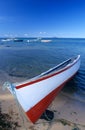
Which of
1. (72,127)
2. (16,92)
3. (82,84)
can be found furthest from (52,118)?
(82,84)

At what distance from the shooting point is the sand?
5855 mm

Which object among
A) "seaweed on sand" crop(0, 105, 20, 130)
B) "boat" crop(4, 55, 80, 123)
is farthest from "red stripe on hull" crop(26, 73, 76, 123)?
"seaweed on sand" crop(0, 105, 20, 130)

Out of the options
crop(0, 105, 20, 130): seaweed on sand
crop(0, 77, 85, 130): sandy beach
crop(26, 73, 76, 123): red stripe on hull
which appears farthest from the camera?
crop(26, 73, 76, 123): red stripe on hull

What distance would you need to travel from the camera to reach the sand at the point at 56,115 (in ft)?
19.2

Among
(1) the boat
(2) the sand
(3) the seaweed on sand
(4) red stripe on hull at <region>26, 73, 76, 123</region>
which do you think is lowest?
(2) the sand

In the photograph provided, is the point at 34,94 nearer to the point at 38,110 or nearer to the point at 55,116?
the point at 38,110

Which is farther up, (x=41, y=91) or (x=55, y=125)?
(x=41, y=91)

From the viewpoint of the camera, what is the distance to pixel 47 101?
7305 millimetres

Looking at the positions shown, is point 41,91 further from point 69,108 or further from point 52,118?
point 69,108

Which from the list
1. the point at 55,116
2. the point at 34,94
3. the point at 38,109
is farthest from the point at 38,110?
the point at 55,116

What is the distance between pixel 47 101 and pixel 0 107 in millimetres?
2294

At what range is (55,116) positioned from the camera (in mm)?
6816

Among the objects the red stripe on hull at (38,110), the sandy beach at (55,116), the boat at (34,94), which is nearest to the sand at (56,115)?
the sandy beach at (55,116)

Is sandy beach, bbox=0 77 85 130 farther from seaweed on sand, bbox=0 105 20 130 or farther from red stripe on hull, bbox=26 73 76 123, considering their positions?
red stripe on hull, bbox=26 73 76 123
